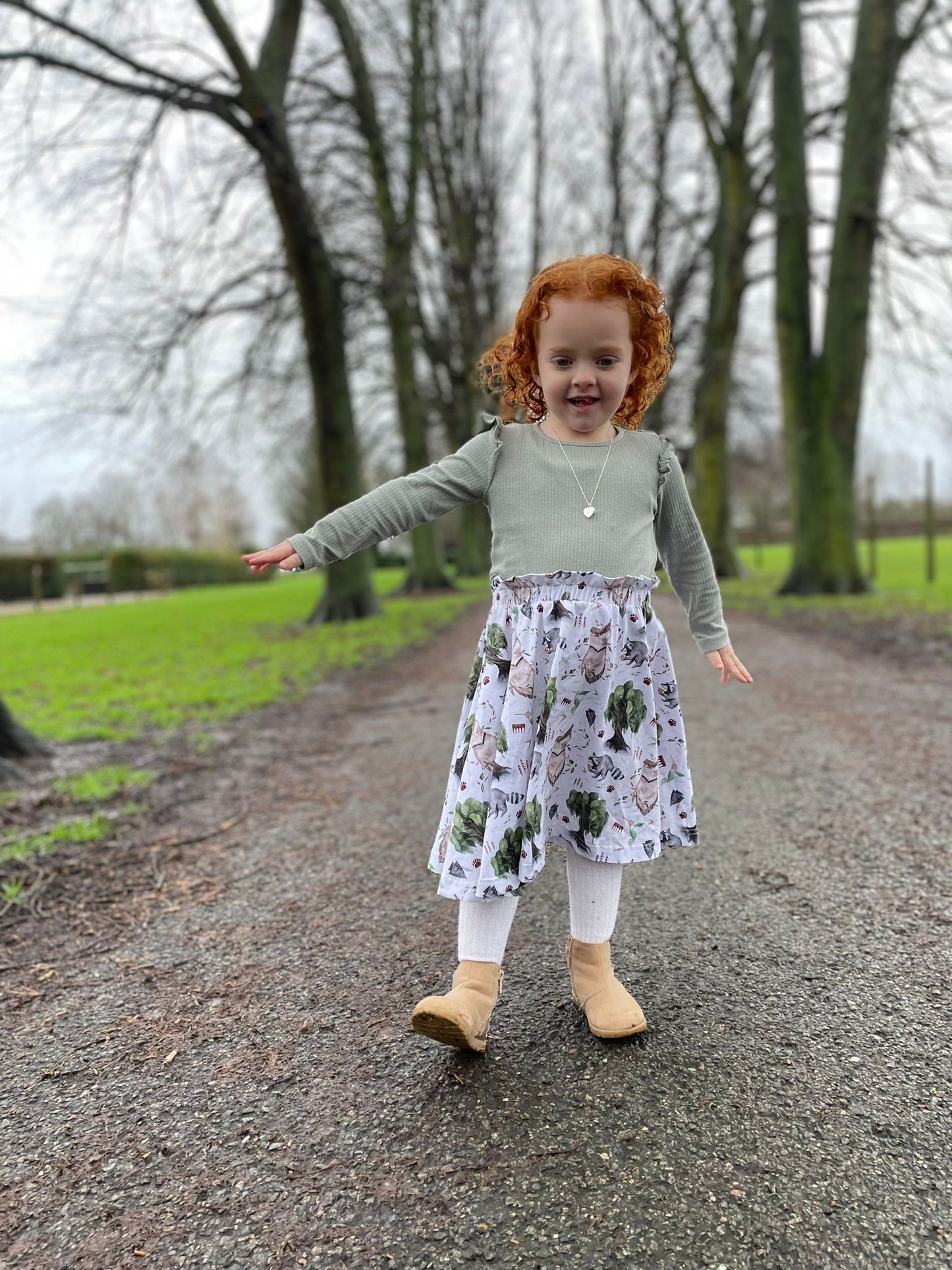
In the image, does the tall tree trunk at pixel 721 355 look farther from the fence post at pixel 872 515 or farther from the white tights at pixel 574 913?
the white tights at pixel 574 913

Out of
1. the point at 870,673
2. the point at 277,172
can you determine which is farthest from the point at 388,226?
the point at 870,673

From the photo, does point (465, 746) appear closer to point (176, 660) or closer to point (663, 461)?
point (663, 461)

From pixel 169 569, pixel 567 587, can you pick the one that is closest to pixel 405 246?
pixel 567 587

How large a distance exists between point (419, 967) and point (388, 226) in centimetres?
1589

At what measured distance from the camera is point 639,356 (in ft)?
7.15

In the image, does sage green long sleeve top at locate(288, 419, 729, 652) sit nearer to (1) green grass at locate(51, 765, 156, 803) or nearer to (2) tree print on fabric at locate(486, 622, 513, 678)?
(2) tree print on fabric at locate(486, 622, 513, 678)

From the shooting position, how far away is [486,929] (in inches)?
79.4

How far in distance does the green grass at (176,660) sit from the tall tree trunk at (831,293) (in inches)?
215

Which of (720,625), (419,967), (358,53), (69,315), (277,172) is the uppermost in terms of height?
(358,53)

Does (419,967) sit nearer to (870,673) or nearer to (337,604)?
(870,673)

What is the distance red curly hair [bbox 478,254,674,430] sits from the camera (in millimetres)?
1985

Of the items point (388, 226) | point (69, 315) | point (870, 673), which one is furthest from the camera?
point (388, 226)

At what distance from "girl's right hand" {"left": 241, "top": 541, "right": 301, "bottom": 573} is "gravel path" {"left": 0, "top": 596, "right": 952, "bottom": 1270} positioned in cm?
107

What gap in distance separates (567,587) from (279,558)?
63 cm
